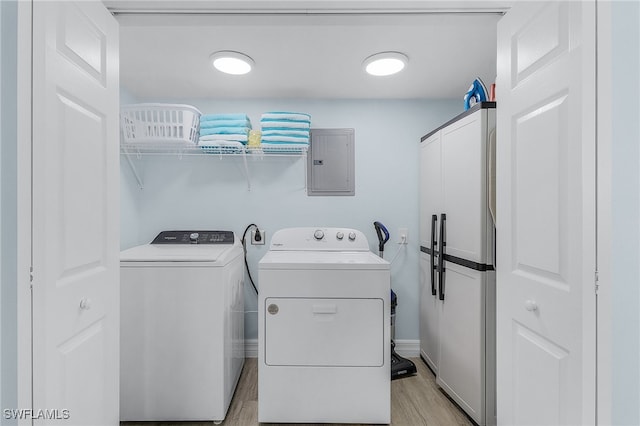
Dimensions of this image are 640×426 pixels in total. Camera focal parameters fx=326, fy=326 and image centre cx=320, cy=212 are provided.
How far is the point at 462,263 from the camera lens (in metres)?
1.92

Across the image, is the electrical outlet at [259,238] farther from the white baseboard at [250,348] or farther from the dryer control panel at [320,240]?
the white baseboard at [250,348]

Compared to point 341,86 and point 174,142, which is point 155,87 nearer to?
point 174,142

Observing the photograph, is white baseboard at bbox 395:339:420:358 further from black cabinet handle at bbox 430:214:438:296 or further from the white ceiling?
the white ceiling

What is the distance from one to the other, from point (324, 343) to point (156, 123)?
1790mm

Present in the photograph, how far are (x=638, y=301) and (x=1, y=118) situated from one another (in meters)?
1.73

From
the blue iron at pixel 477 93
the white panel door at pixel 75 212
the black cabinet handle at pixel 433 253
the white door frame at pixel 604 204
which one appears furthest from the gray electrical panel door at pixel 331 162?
the white door frame at pixel 604 204

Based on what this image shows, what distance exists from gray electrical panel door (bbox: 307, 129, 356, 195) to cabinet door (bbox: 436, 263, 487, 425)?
1048mm

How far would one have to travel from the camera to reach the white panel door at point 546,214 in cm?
89

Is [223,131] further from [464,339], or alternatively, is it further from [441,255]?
[464,339]

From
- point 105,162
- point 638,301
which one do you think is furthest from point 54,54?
point 638,301

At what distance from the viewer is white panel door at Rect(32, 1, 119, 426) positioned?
874mm

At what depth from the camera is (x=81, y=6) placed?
105cm

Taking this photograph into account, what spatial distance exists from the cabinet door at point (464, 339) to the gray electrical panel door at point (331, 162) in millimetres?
1048

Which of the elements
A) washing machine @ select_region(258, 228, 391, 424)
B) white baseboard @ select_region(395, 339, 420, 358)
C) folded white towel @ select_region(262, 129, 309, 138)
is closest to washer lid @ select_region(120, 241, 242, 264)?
washing machine @ select_region(258, 228, 391, 424)
